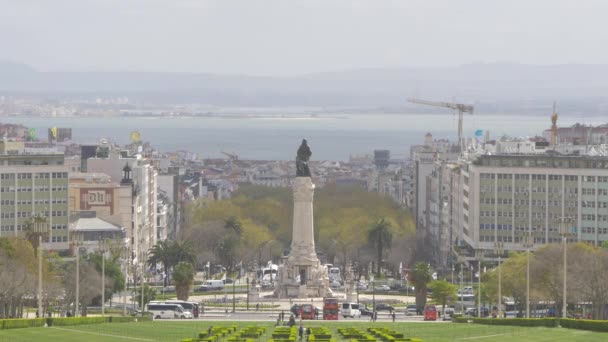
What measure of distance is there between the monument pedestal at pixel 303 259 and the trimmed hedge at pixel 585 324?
63921 millimetres

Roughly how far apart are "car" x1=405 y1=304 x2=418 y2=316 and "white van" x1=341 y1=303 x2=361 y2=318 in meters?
3.49

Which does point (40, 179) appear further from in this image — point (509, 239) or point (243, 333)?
point (243, 333)

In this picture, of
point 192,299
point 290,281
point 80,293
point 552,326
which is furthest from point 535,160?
point 552,326

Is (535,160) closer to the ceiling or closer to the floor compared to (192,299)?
closer to the ceiling

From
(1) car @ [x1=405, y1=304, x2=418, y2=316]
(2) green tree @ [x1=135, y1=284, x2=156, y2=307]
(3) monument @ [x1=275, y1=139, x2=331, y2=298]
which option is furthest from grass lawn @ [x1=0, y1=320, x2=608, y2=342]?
(3) monument @ [x1=275, y1=139, x2=331, y2=298]

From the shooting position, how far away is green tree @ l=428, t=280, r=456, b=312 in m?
118

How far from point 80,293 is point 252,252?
64.7m

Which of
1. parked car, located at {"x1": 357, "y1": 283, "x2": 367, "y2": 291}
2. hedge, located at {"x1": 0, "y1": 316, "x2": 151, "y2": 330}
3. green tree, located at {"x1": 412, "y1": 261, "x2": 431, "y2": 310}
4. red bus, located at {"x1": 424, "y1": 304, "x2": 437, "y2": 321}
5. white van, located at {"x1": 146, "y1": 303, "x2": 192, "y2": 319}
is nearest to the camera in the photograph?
hedge, located at {"x1": 0, "y1": 316, "x2": 151, "y2": 330}

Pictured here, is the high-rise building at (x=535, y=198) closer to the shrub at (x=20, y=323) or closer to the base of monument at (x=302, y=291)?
the base of monument at (x=302, y=291)

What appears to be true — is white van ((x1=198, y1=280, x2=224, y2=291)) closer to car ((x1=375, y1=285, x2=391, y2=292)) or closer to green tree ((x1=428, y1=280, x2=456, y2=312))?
car ((x1=375, y1=285, x2=391, y2=292))

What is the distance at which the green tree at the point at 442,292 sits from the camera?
118m

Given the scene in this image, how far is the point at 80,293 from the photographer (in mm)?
104000

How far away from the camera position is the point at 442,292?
118 m

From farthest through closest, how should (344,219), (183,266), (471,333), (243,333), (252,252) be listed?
(344,219) < (252,252) < (183,266) < (471,333) < (243,333)
